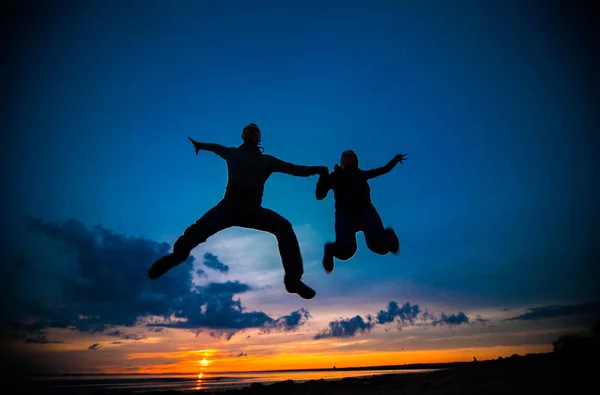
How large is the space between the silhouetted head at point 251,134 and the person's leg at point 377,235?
2.99 metres

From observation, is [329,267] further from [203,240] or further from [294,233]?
[203,240]

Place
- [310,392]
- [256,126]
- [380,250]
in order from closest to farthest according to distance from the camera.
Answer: [256,126], [380,250], [310,392]

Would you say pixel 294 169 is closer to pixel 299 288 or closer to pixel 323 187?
pixel 323 187

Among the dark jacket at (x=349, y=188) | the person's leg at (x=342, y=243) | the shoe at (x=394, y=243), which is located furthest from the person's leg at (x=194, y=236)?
the shoe at (x=394, y=243)

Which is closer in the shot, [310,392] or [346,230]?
[346,230]

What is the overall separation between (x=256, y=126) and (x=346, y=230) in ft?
9.89

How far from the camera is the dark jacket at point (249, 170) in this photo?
5.32 m

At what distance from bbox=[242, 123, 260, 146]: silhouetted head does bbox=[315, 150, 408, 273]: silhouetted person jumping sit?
5.61ft

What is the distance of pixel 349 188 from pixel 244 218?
3.01 meters

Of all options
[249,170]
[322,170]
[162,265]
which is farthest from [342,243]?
[162,265]

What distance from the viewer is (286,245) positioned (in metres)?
5.35

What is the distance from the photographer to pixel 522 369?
5148mm

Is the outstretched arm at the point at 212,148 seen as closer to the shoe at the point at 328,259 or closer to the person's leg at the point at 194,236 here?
the person's leg at the point at 194,236

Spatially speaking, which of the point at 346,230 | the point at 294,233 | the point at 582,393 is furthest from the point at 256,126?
the point at 582,393
